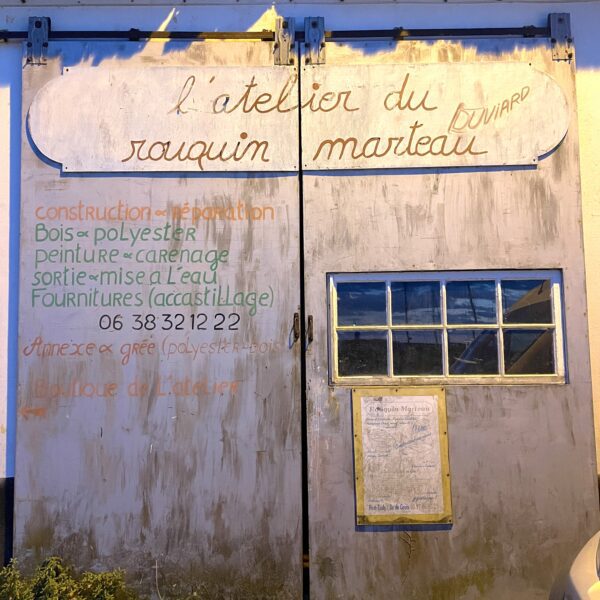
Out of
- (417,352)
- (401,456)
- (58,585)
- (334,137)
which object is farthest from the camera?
(334,137)

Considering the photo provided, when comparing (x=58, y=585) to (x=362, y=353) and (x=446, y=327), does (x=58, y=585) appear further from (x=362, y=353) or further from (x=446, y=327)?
(x=446, y=327)

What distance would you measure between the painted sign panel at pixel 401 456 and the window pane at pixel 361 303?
1.70ft

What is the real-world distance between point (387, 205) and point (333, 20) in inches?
59.8

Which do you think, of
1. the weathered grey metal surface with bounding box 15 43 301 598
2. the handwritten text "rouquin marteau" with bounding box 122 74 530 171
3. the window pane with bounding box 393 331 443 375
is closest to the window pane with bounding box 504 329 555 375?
the window pane with bounding box 393 331 443 375

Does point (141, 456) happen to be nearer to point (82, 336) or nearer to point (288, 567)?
point (82, 336)

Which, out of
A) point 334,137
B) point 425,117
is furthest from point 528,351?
point 334,137

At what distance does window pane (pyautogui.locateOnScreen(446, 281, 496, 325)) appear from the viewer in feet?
15.5

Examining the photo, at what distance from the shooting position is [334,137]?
483cm

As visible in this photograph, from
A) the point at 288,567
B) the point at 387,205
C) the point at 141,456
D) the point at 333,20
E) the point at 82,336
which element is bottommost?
the point at 288,567

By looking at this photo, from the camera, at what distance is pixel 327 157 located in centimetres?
481

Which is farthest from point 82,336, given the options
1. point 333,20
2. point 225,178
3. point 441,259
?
point 333,20

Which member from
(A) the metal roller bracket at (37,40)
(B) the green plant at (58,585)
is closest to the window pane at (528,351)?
(B) the green plant at (58,585)

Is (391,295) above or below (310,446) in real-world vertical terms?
above

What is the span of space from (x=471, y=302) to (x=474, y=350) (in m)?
0.35
